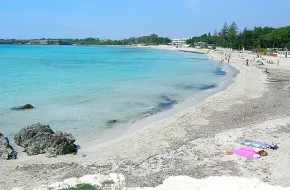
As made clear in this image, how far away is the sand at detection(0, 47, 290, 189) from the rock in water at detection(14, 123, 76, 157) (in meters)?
0.45

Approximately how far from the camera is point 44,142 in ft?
46.7

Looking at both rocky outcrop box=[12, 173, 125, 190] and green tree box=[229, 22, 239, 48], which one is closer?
rocky outcrop box=[12, 173, 125, 190]

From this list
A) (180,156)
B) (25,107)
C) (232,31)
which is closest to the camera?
(180,156)

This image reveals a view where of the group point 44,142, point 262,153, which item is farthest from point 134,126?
point 262,153

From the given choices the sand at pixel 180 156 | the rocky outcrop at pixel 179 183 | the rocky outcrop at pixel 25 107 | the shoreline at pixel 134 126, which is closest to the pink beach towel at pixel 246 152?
the sand at pixel 180 156

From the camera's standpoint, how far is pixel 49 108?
24.7m

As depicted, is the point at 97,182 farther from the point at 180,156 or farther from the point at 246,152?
the point at 246,152

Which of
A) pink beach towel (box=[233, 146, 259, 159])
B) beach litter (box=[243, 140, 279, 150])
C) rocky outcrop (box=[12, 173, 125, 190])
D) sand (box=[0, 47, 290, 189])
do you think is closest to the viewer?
rocky outcrop (box=[12, 173, 125, 190])

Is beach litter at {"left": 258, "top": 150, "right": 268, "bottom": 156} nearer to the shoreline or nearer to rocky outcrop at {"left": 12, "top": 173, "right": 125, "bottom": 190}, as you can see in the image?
rocky outcrop at {"left": 12, "top": 173, "right": 125, "bottom": 190}

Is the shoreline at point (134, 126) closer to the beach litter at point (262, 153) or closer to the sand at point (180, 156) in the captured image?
the sand at point (180, 156)

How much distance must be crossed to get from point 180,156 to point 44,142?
5.94 metres

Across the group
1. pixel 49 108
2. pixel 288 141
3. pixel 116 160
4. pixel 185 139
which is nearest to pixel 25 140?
pixel 116 160

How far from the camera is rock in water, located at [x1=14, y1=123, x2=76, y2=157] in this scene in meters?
14.1

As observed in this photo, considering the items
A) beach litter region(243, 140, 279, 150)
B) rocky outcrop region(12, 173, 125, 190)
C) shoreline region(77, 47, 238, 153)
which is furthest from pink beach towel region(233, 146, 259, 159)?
shoreline region(77, 47, 238, 153)
